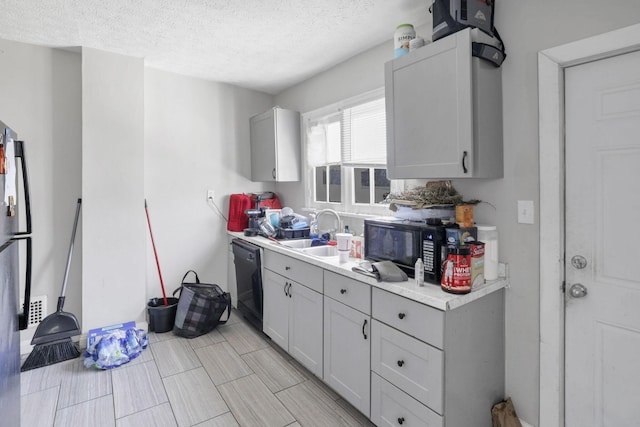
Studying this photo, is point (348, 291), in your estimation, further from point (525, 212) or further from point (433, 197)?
point (525, 212)

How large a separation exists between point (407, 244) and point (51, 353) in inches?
115

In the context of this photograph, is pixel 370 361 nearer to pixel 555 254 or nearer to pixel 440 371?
pixel 440 371

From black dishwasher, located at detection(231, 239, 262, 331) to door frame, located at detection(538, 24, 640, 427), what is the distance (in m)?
2.12

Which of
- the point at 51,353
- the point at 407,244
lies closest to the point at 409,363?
the point at 407,244

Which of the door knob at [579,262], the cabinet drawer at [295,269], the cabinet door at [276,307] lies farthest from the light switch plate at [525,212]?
the cabinet door at [276,307]

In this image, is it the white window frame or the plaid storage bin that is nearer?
the white window frame

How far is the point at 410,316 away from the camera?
1.64 meters

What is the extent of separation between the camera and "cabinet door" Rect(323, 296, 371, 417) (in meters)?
1.89

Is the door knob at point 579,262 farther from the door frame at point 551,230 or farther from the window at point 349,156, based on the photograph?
the window at point 349,156

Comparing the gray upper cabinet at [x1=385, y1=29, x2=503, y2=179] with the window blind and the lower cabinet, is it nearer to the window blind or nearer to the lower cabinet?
the window blind

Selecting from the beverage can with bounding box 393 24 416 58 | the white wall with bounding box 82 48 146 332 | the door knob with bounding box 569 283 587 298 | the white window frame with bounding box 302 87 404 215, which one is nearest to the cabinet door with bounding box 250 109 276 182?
the white window frame with bounding box 302 87 404 215

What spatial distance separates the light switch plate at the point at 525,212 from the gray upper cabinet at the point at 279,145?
7.37 ft

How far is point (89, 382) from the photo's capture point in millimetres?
2355

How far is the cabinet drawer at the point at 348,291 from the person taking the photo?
6.20ft
